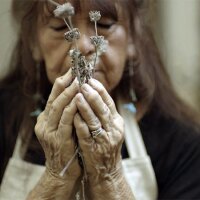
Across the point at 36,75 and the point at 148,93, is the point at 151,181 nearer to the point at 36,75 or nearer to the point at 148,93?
the point at 148,93

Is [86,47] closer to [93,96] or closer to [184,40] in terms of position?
[93,96]

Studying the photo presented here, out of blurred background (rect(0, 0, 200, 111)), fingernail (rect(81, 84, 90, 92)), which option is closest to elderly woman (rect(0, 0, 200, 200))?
fingernail (rect(81, 84, 90, 92))

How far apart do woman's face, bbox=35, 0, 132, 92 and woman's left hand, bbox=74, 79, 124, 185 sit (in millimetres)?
166

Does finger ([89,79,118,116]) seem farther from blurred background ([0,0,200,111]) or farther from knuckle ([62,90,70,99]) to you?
blurred background ([0,0,200,111])

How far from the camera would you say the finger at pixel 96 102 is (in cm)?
77

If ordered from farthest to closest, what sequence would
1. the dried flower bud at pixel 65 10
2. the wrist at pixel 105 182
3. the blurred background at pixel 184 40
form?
the blurred background at pixel 184 40, the wrist at pixel 105 182, the dried flower bud at pixel 65 10

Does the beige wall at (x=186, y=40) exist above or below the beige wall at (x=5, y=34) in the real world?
below

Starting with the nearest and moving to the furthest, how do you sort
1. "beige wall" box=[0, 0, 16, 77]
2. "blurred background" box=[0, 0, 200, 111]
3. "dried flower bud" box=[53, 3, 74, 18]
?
"dried flower bud" box=[53, 3, 74, 18], "beige wall" box=[0, 0, 16, 77], "blurred background" box=[0, 0, 200, 111]

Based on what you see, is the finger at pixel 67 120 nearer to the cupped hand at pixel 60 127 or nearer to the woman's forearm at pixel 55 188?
the cupped hand at pixel 60 127

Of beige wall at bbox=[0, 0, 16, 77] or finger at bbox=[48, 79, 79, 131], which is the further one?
beige wall at bbox=[0, 0, 16, 77]

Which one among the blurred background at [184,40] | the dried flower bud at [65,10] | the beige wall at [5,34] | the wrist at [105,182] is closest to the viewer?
the dried flower bud at [65,10]

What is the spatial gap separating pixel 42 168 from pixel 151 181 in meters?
0.27

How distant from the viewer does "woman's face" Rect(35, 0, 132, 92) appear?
0.92m

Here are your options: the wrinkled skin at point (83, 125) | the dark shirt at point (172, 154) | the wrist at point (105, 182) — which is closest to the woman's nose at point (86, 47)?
the wrinkled skin at point (83, 125)
